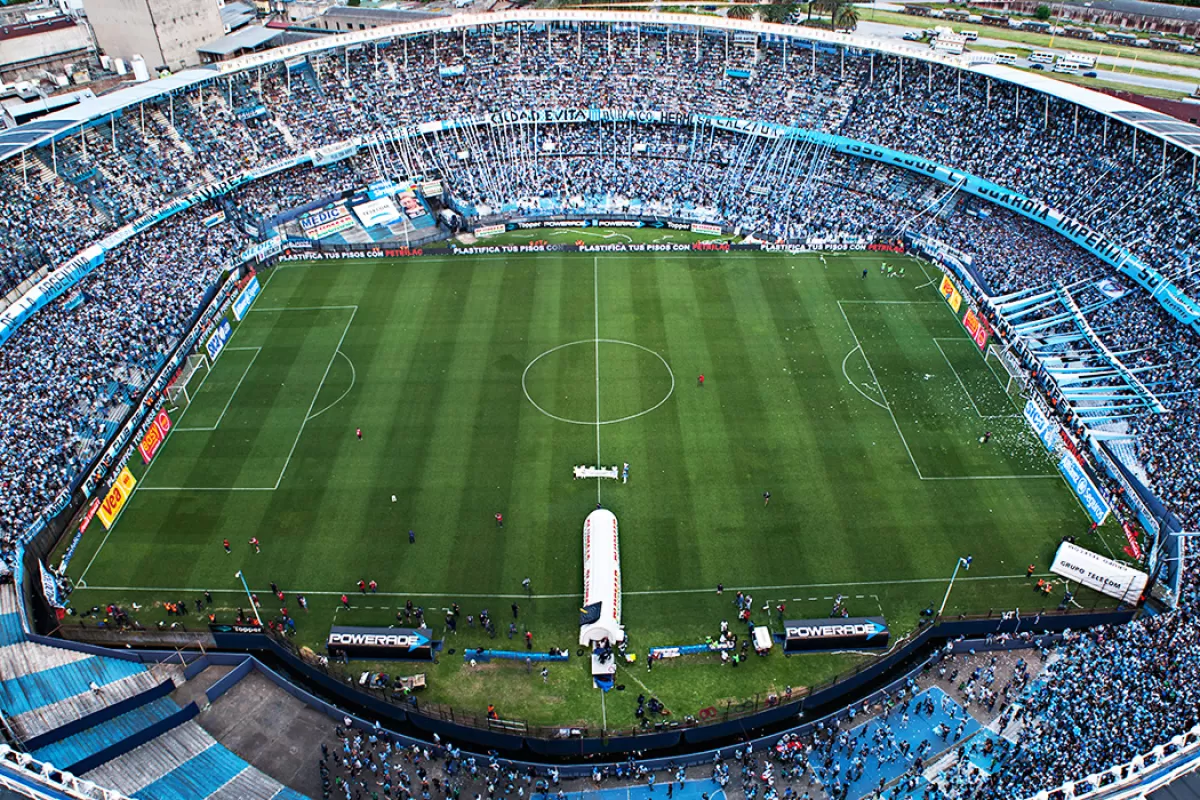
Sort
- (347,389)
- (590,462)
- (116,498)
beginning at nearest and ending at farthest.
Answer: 1. (116,498)
2. (590,462)
3. (347,389)

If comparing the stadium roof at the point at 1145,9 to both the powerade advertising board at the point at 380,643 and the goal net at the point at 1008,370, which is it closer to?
the goal net at the point at 1008,370

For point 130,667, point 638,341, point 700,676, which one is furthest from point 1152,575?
point 130,667

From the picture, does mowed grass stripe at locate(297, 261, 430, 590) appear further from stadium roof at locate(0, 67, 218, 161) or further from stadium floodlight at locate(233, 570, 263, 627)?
stadium roof at locate(0, 67, 218, 161)

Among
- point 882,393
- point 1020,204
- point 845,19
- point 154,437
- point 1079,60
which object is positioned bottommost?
point 882,393

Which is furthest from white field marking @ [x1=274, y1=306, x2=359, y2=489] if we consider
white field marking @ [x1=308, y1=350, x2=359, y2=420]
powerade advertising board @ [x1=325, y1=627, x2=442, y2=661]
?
powerade advertising board @ [x1=325, y1=627, x2=442, y2=661]

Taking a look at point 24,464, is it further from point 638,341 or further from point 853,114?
point 853,114

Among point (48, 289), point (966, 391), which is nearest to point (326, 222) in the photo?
point (48, 289)

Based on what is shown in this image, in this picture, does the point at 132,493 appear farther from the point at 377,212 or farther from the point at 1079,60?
the point at 1079,60
